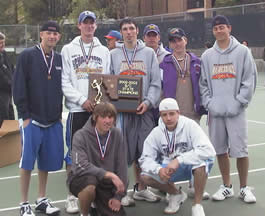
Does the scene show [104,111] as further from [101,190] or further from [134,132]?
[134,132]

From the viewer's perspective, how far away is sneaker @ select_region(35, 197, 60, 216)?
209 inches

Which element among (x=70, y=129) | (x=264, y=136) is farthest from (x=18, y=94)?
(x=264, y=136)

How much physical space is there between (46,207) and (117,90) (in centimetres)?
154

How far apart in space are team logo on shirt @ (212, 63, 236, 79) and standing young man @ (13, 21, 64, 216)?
1.81 metres

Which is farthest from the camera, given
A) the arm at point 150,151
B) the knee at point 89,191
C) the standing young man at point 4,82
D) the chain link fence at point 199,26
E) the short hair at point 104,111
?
the chain link fence at point 199,26

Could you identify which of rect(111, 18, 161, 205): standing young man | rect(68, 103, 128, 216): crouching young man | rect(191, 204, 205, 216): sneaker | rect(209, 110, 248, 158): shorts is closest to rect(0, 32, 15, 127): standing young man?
rect(111, 18, 161, 205): standing young man

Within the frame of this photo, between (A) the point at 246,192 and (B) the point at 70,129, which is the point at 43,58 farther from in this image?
(A) the point at 246,192

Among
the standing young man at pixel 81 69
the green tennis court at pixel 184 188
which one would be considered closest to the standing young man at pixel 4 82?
the green tennis court at pixel 184 188

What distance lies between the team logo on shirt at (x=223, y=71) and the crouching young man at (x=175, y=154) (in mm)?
764

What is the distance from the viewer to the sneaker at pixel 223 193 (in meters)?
5.70

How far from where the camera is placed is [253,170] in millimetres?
7066

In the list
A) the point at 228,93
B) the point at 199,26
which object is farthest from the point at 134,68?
the point at 199,26

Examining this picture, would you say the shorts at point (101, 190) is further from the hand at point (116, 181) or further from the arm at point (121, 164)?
the arm at point (121, 164)

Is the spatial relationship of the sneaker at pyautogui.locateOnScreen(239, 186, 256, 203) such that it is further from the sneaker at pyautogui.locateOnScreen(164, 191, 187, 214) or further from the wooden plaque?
the wooden plaque
